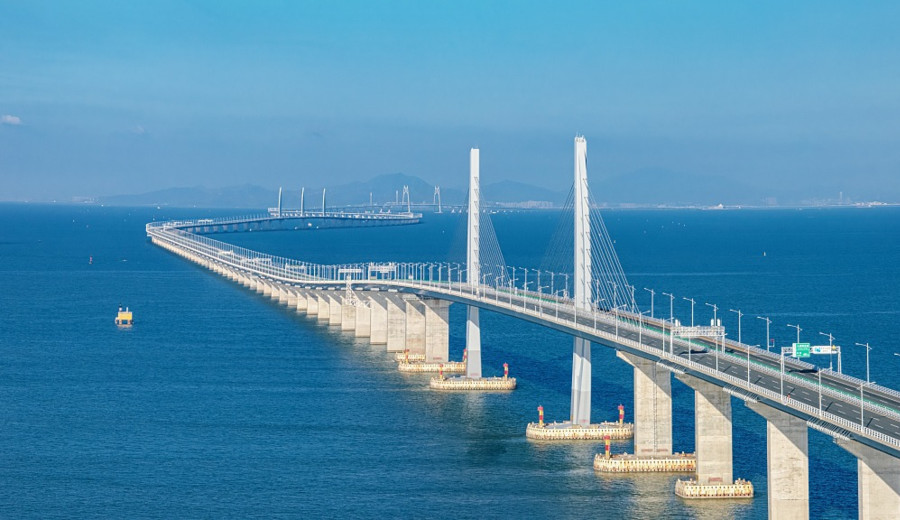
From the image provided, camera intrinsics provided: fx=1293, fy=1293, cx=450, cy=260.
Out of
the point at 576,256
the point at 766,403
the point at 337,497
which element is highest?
the point at 576,256

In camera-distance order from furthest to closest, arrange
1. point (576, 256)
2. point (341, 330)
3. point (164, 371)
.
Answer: point (341, 330) → point (164, 371) → point (576, 256)

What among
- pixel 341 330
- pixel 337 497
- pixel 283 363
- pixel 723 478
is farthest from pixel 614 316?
pixel 341 330

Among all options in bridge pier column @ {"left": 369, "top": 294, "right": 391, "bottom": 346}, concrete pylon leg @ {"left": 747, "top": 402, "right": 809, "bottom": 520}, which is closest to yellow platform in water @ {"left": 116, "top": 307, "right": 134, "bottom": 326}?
bridge pier column @ {"left": 369, "top": 294, "right": 391, "bottom": 346}

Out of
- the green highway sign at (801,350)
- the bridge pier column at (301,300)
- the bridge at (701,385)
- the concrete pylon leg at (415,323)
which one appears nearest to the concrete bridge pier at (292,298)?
the bridge pier column at (301,300)

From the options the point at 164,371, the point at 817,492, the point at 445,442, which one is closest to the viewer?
the point at 817,492

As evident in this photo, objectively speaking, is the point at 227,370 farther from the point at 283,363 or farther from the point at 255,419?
the point at 255,419

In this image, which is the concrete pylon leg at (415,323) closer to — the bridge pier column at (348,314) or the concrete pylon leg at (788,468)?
the bridge pier column at (348,314)

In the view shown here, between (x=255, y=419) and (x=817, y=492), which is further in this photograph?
(x=255, y=419)
